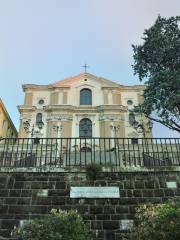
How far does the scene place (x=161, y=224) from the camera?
299 inches

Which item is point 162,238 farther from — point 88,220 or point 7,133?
point 7,133

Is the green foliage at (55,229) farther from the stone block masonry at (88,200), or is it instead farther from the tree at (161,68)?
the tree at (161,68)

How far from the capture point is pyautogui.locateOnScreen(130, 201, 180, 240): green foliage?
741 centimetres

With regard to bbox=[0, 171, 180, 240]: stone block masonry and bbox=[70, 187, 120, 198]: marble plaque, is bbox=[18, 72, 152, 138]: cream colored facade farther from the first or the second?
bbox=[70, 187, 120, 198]: marble plaque

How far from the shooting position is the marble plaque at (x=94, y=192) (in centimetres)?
1027

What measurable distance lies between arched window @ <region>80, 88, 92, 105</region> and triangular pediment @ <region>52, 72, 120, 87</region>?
5.88ft

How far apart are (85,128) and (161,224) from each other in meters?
29.4

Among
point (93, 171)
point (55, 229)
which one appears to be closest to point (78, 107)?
point (93, 171)

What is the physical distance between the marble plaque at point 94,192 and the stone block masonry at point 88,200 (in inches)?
5.5

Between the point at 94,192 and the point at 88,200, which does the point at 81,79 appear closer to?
the point at 94,192

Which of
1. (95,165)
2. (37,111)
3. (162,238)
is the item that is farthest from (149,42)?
(37,111)

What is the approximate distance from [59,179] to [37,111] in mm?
27933

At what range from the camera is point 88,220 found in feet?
32.1

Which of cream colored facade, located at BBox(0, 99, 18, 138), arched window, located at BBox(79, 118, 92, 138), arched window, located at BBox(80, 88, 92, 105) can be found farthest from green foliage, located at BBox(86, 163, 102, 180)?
arched window, located at BBox(80, 88, 92, 105)
